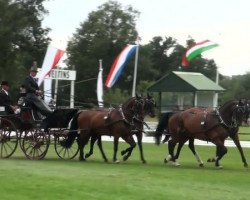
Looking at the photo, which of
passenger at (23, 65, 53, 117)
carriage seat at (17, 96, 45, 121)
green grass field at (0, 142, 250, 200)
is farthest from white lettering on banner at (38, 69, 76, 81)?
green grass field at (0, 142, 250, 200)

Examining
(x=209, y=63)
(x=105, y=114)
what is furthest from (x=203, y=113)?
(x=209, y=63)

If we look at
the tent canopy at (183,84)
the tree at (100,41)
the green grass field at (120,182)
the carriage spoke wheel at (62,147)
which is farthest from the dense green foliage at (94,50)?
the green grass field at (120,182)

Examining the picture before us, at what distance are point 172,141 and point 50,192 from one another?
8.02m

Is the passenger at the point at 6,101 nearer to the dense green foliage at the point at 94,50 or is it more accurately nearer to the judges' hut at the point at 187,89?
the judges' hut at the point at 187,89

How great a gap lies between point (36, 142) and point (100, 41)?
7039 cm

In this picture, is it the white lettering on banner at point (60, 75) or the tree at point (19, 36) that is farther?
the tree at point (19, 36)

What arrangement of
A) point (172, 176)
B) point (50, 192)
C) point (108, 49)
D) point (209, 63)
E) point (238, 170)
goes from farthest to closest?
point (209, 63) < point (108, 49) < point (238, 170) < point (172, 176) < point (50, 192)

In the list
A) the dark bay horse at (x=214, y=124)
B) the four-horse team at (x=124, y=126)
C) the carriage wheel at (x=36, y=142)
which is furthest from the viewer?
the carriage wheel at (x=36, y=142)

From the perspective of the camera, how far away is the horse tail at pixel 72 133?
18.3m

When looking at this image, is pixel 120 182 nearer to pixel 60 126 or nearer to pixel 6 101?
pixel 60 126

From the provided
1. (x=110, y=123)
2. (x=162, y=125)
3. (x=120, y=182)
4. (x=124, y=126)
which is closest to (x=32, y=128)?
(x=110, y=123)

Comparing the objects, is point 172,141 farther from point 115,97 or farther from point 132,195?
point 115,97

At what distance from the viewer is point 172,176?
44.3ft

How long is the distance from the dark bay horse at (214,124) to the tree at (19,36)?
43.2 m
